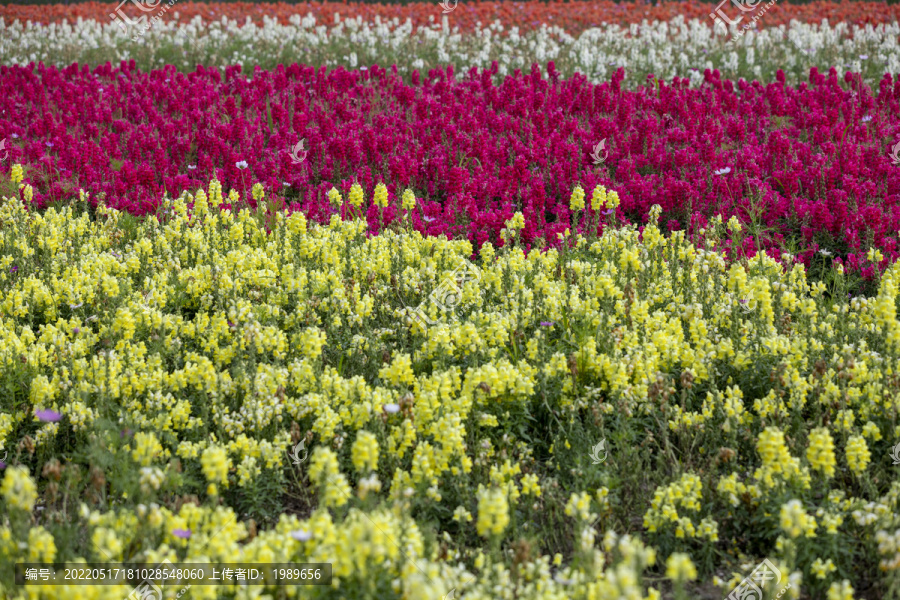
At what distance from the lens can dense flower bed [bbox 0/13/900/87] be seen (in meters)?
13.0

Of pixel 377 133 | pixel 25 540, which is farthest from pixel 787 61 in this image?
pixel 25 540

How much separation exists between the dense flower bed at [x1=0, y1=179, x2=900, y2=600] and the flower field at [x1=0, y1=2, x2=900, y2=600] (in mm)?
19

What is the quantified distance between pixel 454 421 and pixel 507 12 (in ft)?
49.3

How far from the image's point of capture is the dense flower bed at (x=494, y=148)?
22.8 ft

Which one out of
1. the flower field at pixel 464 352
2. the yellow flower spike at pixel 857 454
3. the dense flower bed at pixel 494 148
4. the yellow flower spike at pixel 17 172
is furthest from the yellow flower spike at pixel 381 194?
the yellow flower spike at pixel 857 454

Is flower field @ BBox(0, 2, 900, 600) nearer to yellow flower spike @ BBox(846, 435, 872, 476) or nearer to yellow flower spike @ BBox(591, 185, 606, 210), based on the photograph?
yellow flower spike @ BBox(846, 435, 872, 476)

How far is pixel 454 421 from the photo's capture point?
3771mm

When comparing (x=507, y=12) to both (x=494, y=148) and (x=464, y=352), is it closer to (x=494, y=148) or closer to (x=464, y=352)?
(x=494, y=148)

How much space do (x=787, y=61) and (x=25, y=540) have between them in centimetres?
1252

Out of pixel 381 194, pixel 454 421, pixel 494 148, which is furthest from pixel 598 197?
pixel 454 421

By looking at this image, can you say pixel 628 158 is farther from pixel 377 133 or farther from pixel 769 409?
pixel 769 409

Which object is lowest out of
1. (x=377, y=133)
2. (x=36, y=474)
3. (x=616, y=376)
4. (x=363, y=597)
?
(x=36, y=474)

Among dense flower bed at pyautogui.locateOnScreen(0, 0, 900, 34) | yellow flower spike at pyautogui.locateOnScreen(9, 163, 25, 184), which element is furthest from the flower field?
dense flower bed at pyautogui.locateOnScreen(0, 0, 900, 34)

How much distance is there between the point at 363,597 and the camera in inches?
117
